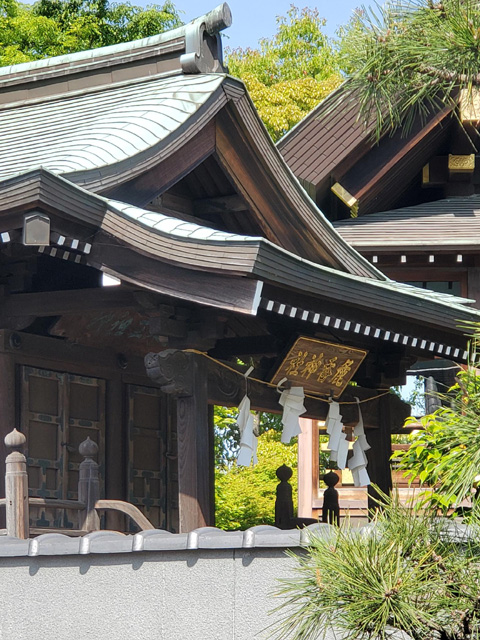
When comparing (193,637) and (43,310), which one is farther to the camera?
(43,310)

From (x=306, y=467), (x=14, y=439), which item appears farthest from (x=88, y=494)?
(x=306, y=467)

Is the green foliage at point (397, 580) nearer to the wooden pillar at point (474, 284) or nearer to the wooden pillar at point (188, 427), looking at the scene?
the wooden pillar at point (188, 427)

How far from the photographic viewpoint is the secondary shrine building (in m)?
7.25

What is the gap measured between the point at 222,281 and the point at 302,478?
252 inches

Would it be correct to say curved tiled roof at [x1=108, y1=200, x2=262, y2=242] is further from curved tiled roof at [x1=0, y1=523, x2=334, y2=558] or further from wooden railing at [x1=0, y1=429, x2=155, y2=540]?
curved tiled roof at [x1=0, y1=523, x2=334, y2=558]

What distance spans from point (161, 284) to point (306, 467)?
625 centimetres

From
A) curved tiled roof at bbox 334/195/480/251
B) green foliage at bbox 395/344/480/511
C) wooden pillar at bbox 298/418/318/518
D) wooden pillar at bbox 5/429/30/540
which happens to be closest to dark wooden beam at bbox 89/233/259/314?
wooden pillar at bbox 5/429/30/540

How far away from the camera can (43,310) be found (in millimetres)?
8305

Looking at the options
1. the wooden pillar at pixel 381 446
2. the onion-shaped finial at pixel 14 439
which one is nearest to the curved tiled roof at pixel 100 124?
the onion-shaped finial at pixel 14 439

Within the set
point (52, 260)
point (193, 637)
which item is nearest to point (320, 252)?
point (52, 260)

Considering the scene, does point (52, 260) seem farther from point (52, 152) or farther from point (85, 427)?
point (85, 427)

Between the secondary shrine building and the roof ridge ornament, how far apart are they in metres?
0.02

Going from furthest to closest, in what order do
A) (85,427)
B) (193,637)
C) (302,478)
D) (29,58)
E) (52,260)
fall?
(29,58)
(302,478)
(85,427)
(52,260)
(193,637)

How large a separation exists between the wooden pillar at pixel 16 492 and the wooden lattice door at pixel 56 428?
1817mm
